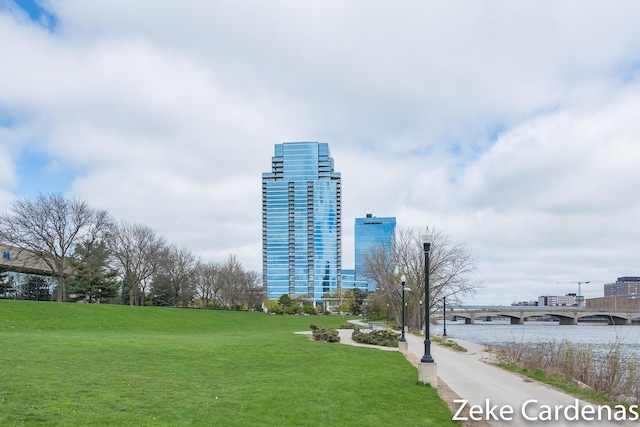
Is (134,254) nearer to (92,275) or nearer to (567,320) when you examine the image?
(92,275)

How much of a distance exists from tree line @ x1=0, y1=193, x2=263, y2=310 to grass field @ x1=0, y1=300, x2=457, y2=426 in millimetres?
33103

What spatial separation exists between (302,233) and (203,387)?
18510 centimetres

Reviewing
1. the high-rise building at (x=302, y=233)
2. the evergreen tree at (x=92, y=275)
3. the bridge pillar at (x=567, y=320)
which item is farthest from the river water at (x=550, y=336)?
the high-rise building at (x=302, y=233)

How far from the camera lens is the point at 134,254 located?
6731 centimetres

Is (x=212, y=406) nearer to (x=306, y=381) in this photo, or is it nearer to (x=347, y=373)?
(x=306, y=381)

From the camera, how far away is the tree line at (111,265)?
49469 mm

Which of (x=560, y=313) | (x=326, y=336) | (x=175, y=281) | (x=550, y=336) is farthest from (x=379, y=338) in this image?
(x=560, y=313)

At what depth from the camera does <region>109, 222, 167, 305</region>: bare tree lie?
65.2 metres

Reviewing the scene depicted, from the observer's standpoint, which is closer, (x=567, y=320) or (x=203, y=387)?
(x=203, y=387)

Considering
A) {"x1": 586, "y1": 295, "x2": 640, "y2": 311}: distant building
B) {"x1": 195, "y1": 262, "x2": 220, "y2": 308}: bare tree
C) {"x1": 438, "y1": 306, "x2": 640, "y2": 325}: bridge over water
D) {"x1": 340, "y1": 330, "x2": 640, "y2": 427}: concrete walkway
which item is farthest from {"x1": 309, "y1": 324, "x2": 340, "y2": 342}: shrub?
{"x1": 586, "y1": 295, "x2": 640, "y2": 311}: distant building

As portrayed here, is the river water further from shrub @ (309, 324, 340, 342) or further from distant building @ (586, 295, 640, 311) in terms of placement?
distant building @ (586, 295, 640, 311)

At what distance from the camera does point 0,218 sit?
47.1 meters

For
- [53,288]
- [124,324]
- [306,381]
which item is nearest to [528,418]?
[306,381]

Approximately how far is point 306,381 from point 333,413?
13.4ft
